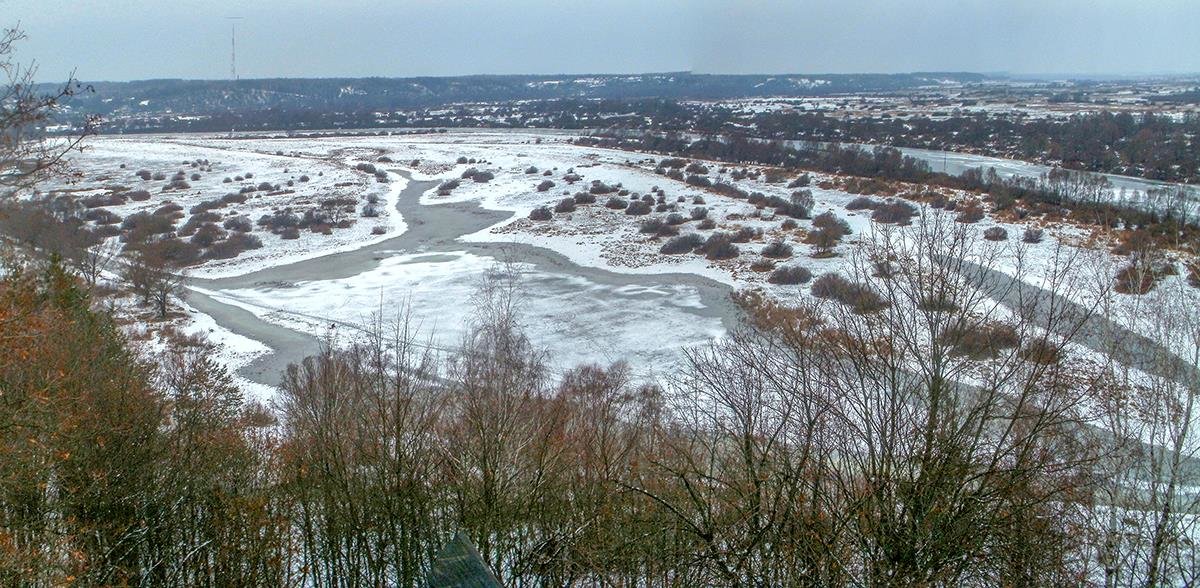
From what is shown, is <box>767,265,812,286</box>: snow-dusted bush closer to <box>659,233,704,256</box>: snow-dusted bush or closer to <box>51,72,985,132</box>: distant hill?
<box>659,233,704,256</box>: snow-dusted bush

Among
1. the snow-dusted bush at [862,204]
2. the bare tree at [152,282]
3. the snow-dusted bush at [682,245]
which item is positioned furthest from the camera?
the snow-dusted bush at [862,204]

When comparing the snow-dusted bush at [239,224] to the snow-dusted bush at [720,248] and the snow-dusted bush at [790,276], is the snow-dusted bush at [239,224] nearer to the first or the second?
the snow-dusted bush at [720,248]

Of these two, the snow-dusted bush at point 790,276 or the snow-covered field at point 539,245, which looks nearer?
the snow-covered field at point 539,245

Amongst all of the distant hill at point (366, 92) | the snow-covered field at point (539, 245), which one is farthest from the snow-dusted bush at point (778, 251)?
the distant hill at point (366, 92)

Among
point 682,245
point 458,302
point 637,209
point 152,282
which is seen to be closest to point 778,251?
point 682,245

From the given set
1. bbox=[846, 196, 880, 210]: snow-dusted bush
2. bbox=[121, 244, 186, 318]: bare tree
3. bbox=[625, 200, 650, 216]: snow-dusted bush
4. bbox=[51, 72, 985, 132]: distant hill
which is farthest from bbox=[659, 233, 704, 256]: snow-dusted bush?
bbox=[51, 72, 985, 132]: distant hill
